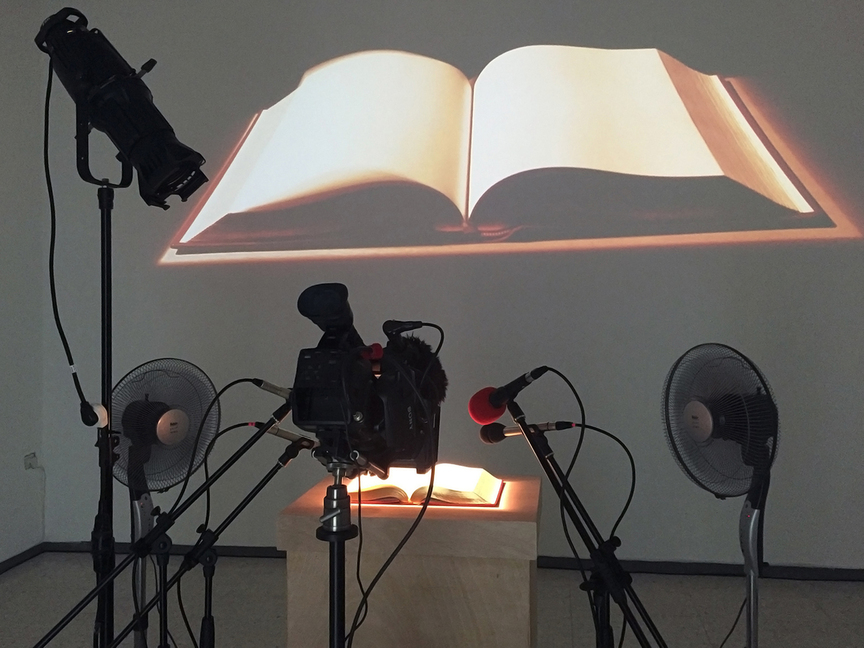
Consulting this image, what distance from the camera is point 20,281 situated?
3004mm

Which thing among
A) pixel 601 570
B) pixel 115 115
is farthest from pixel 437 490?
pixel 115 115

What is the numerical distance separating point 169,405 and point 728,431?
1.36 metres

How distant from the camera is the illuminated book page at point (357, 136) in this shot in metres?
2.90

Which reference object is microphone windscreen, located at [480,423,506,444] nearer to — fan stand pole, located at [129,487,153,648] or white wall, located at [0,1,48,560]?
fan stand pole, located at [129,487,153,648]

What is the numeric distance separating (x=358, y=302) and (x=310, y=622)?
168cm

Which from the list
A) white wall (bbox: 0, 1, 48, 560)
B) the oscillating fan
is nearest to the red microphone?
the oscillating fan

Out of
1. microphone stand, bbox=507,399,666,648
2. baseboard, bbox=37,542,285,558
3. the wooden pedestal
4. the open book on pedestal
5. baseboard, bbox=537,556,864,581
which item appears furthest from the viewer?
baseboard, bbox=37,542,285,558

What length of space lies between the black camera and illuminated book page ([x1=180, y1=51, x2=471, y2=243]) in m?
1.89

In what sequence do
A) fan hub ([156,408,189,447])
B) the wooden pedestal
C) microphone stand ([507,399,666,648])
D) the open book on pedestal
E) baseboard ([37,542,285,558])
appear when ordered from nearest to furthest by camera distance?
microphone stand ([507,399,666,648]), the wooden pedestal, the open book on pedestal, fan hub ([156,408,189,447]), baseboard ([37,542,285,558])

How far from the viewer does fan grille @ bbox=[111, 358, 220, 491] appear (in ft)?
5.29

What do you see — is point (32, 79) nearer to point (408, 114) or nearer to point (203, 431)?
point (408, 114)

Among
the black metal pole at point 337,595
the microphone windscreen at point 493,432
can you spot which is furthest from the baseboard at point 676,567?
the black metal pole at point 337,595

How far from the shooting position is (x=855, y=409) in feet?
8.64

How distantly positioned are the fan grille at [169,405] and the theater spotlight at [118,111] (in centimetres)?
51
